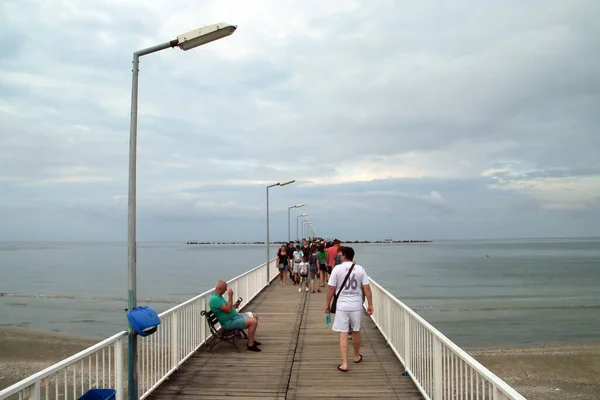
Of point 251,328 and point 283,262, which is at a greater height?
point 283,262

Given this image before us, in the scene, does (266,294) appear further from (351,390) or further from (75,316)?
(75,316)

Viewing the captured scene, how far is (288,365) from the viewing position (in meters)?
7.00

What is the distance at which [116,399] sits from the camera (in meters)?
4.58

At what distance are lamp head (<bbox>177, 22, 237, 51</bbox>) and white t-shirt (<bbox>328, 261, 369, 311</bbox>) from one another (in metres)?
3.29

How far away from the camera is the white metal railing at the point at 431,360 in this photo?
144 inches

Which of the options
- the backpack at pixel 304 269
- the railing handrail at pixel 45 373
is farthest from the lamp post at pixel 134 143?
the backpack at pixel 304 269

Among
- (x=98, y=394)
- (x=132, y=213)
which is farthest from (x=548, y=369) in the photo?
(x=98, y=394)

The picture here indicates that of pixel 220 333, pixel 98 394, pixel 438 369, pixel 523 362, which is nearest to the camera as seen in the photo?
pixel 98 394

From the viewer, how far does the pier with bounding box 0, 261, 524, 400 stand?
4.72 metres

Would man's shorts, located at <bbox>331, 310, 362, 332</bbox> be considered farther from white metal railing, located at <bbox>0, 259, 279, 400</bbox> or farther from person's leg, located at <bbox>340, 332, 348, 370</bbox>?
white metal railing, located at <bbox>0, 259, 279, 400</bbox>

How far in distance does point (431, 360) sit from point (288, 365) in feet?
7.62

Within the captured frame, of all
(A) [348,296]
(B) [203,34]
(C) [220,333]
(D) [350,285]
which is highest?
(B) [203,34]

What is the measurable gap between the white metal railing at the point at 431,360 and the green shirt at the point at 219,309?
8.66 feet

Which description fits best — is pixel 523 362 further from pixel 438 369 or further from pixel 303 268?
pixel 438 369
